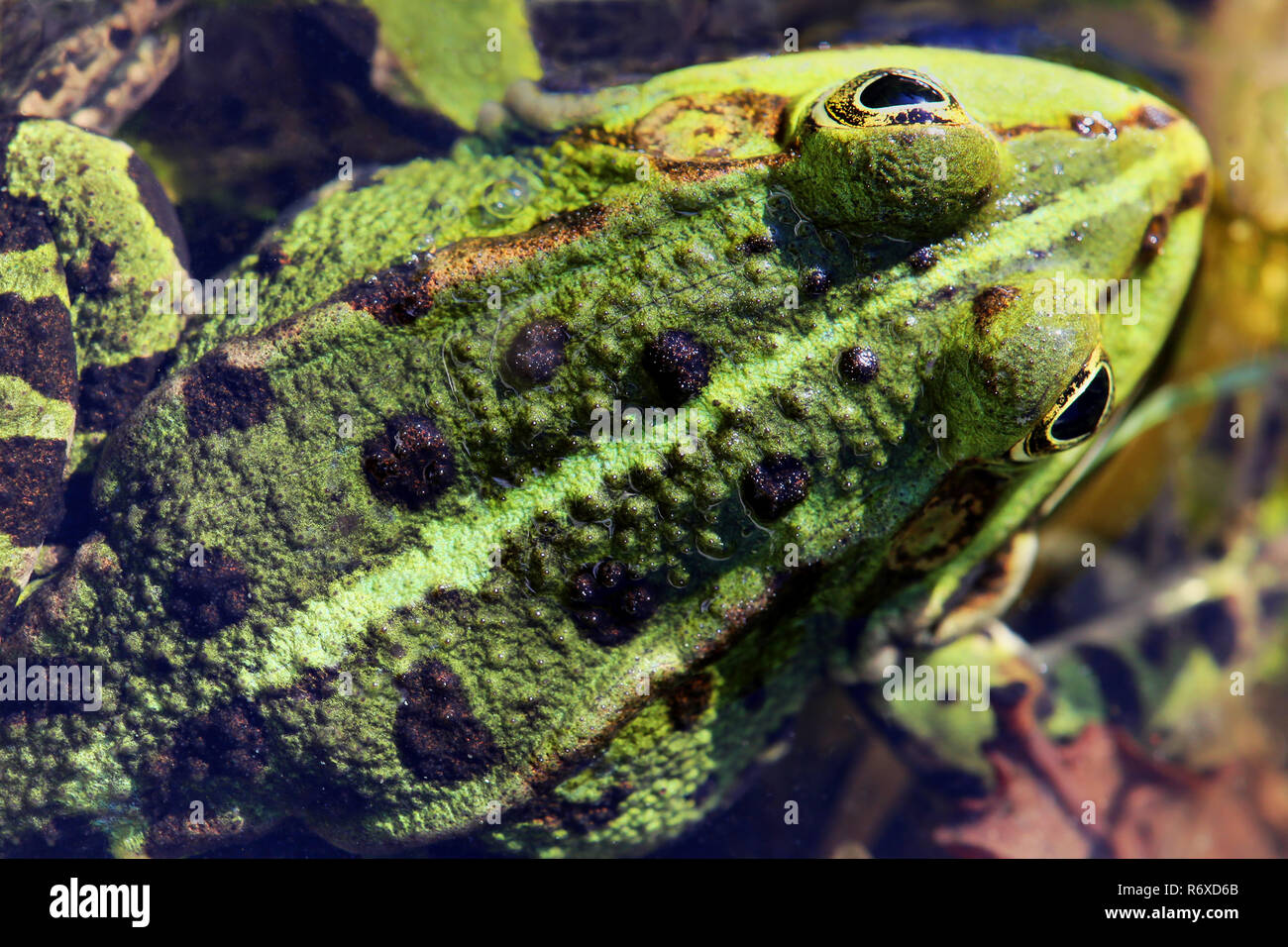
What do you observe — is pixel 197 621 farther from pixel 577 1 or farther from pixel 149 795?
pixel 577 1

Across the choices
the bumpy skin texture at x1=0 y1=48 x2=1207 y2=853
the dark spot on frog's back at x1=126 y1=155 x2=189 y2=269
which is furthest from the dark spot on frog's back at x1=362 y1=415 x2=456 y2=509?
the dark spot on frog's back at x1=126 y1=155 x2=189 y2=269

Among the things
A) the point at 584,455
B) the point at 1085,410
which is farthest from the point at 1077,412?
the point at 584,455

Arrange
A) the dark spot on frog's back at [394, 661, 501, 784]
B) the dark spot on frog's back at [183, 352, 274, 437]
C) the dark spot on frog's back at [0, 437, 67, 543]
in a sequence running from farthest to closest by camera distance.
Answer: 1. the dark spot on frog's back at [0, 437, 67, 543]
2. the dark spot on frog's back at [183, 352, 274, 437]
3. the dark spot on frog's back at [394, 661, 501, 784]

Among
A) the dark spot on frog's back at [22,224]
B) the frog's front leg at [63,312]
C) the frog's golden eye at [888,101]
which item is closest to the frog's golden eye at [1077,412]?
the frog's golden eye at [888,101]

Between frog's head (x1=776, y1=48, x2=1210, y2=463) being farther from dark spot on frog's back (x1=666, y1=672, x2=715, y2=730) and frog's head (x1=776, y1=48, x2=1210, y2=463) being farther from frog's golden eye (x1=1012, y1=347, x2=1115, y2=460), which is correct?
dark spot on frog's back (x1=666, y1=672, x2=715, y2=730)

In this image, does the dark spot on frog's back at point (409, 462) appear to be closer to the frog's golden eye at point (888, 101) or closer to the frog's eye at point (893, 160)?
the frog's eye at point (893, 160)
